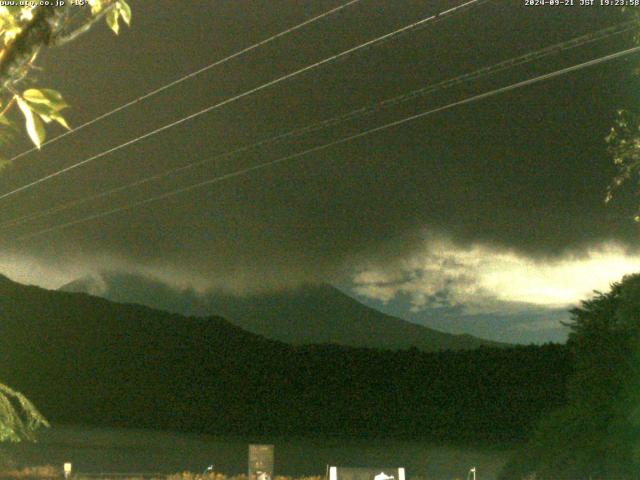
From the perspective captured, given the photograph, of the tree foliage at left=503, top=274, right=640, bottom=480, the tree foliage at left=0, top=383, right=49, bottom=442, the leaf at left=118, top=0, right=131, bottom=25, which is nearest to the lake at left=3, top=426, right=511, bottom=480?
the tree foliage at left=503, top=274, right=640, bottom=480

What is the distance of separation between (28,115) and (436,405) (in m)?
151

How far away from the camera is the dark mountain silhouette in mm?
141250

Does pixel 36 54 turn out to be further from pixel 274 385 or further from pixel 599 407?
pixel 274 385

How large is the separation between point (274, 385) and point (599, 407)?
497 feet

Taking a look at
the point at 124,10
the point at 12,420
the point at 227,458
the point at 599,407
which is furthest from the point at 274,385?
the point at 124,10

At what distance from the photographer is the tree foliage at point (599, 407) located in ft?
91.2

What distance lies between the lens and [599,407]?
30.1 metres

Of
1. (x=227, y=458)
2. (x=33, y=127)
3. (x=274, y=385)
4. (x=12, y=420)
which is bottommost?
(x=33, y=127)

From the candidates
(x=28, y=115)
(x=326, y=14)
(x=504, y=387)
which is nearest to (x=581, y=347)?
(x=326, y=14)

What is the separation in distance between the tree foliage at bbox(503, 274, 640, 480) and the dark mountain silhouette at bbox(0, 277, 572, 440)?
83458 millimetres

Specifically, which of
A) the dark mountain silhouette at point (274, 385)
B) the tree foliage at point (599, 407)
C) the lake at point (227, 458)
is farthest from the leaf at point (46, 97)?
the dark mountain silhouette at point (274, 385)

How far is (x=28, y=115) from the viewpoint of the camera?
404 centimetres

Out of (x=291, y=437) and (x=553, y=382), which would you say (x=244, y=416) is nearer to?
(x=291, y=437)

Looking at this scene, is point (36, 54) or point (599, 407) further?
point (599, 407)
